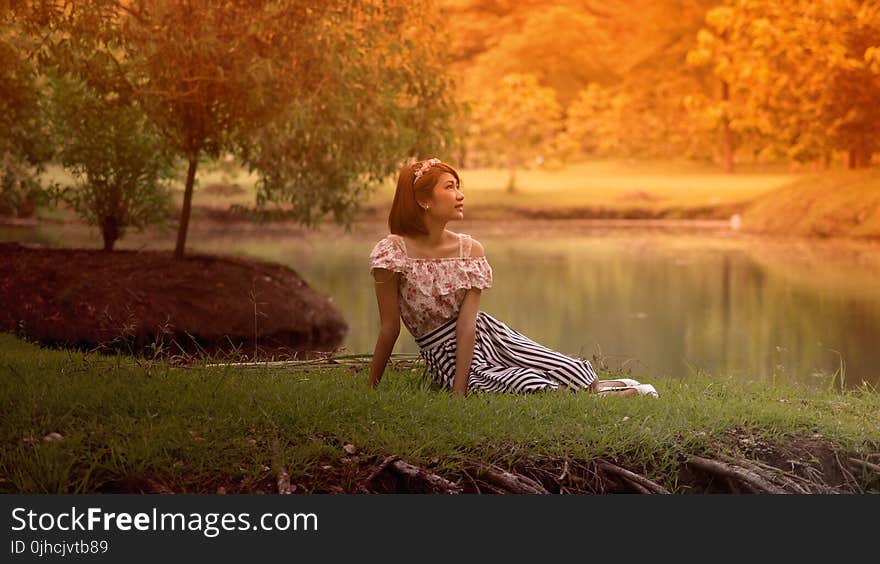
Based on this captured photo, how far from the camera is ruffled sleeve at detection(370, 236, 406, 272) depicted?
4887 millimetres

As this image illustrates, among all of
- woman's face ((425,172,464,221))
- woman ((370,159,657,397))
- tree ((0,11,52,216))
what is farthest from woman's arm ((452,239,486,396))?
tree ((0,11,52,216))

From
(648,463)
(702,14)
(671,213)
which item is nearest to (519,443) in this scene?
(648,463)

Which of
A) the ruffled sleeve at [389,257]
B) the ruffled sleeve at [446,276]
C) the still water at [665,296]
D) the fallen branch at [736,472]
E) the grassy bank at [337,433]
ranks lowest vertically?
the still water at [665,296]

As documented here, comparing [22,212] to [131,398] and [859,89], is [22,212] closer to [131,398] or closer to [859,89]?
[859,89]

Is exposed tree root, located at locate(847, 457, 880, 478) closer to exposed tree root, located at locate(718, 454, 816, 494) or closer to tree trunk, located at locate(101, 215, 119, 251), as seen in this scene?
exposed tree root, located at locate(718, 454, 816, 494)

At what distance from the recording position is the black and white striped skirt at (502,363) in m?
4.93

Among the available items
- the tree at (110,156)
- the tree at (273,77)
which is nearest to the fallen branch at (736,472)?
the tree at (273,77)

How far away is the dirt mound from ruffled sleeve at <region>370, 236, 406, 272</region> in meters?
3.88

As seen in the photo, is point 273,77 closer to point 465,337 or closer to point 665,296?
point 465,337

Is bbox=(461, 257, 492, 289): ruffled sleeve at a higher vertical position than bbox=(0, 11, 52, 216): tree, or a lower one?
lower

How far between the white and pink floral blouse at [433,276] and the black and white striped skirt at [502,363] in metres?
0.11

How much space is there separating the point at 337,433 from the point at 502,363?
1.28m

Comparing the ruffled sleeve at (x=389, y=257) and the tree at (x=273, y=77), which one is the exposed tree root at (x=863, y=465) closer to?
the ruffled sleeve at (x=389, y=257)

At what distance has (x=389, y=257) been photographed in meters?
4.89
